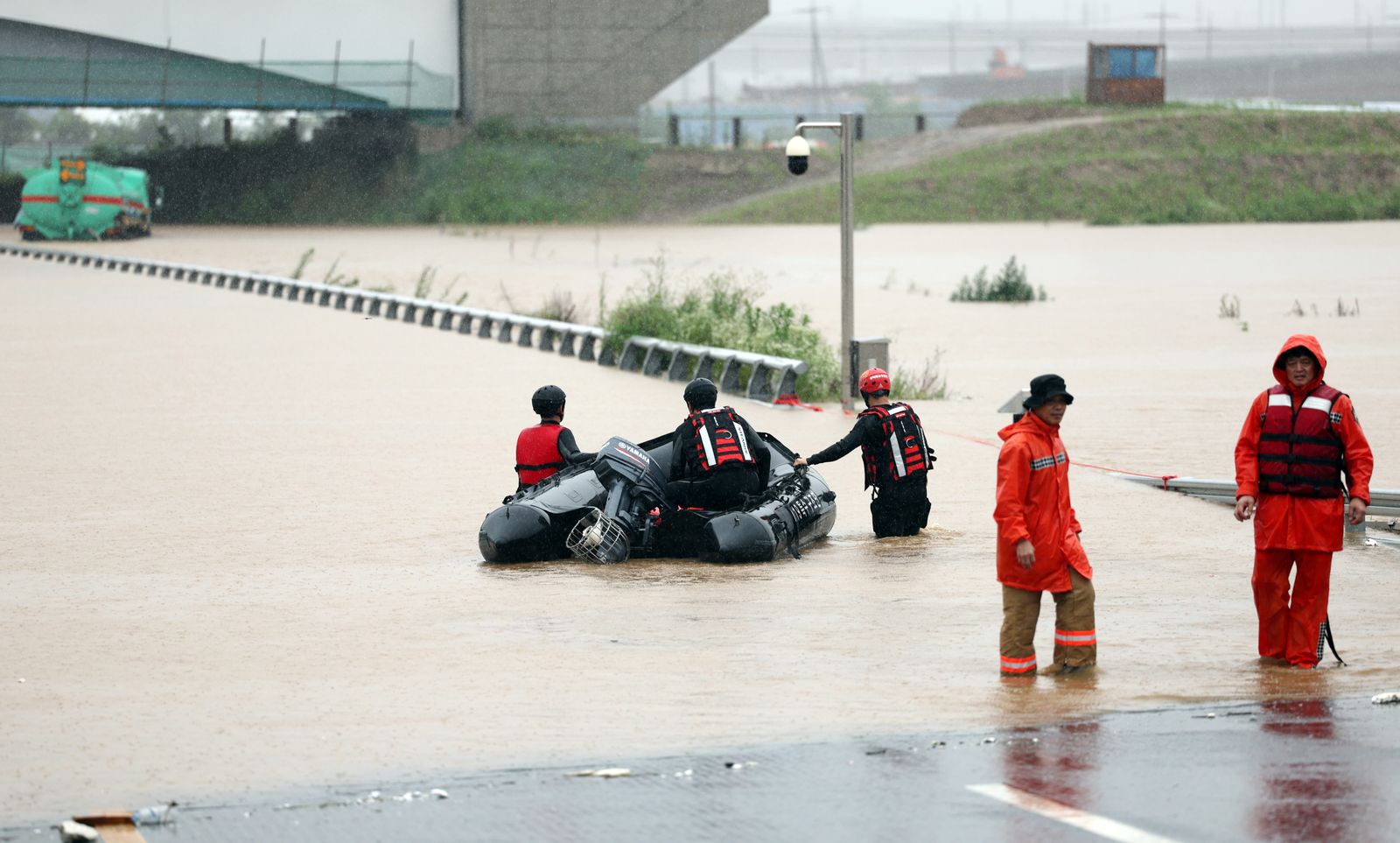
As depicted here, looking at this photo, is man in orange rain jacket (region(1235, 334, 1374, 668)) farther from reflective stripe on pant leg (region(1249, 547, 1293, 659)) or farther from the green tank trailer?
the green tank trailer

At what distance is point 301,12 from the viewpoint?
253 ft

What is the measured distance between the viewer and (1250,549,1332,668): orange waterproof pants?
29.5 feet

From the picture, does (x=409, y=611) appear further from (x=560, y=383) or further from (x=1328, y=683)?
(x=560, y=383)

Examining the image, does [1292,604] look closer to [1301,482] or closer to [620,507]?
[1301,482]

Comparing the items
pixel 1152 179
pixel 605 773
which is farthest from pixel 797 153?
pixel 1152 179

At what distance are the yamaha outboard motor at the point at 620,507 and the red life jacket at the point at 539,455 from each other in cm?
59

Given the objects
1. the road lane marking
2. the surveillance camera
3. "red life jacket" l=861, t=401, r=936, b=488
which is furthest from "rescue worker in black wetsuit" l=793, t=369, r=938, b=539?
the surveillance camera

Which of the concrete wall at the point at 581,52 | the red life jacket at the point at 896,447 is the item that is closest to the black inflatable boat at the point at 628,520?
the red life jacket at the point at 896,447

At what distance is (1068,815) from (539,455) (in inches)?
261

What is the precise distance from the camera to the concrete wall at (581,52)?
7825 cm

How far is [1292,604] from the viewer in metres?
9.10

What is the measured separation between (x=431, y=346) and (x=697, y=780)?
2187cm

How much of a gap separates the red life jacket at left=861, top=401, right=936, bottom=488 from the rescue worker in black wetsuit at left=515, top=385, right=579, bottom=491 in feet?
6.62

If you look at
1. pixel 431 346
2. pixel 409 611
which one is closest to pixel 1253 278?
pixel 431 346
